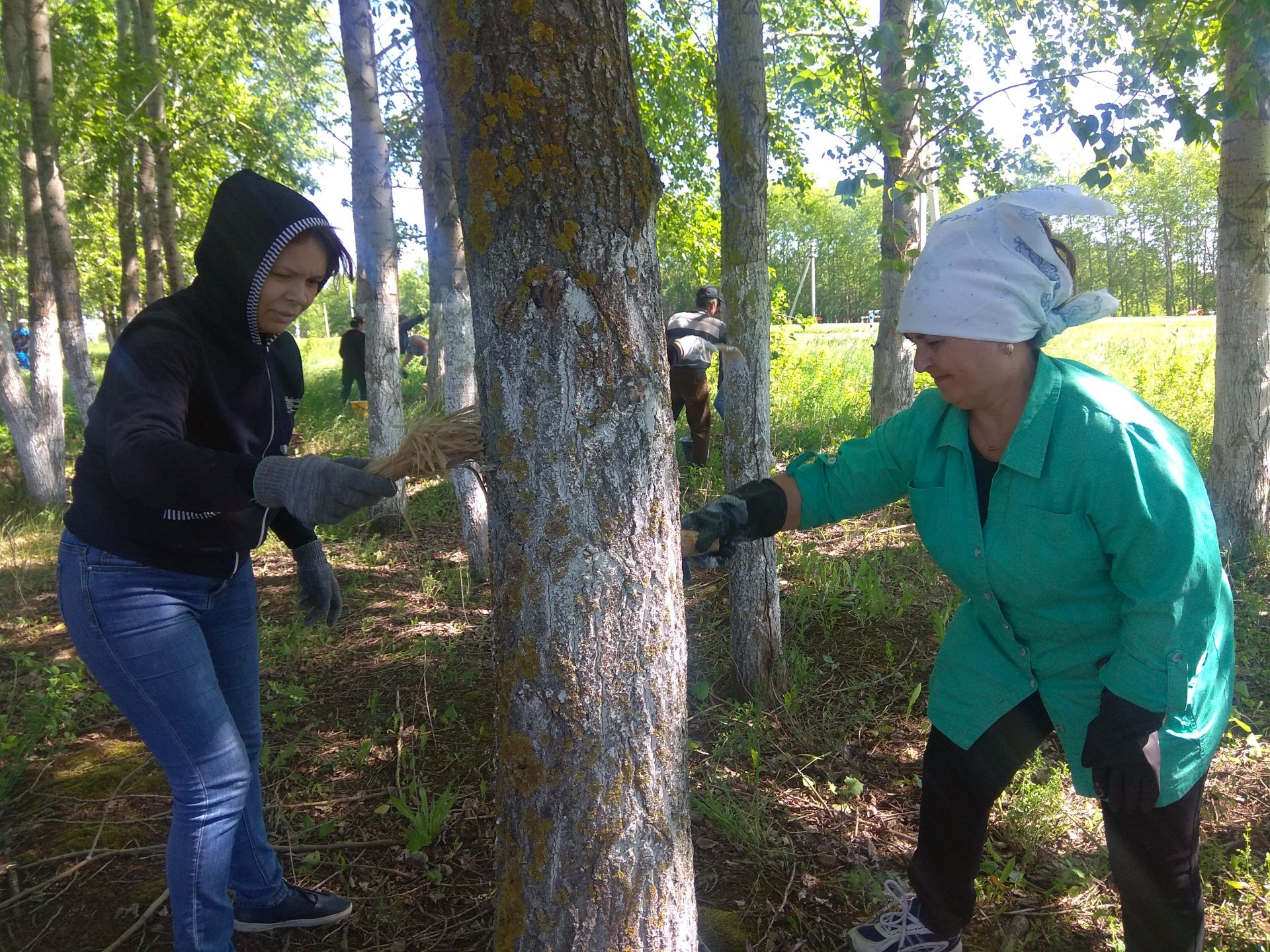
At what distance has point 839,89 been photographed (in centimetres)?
592

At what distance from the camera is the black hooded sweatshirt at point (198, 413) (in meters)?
1.57

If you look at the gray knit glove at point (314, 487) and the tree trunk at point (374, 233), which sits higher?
the tree trunk at point (374, 233)

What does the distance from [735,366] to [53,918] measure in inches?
117

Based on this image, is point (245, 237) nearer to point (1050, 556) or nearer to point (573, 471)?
point (573, 471)

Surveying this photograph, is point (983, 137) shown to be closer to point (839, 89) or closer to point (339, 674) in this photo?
point (839, 89)

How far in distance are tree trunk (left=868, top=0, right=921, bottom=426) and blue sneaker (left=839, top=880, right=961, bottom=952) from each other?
223cm

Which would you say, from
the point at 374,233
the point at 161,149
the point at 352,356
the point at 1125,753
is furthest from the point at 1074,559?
the point at 352,356

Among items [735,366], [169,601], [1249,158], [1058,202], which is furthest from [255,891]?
[1249,158]

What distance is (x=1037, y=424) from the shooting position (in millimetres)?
1679

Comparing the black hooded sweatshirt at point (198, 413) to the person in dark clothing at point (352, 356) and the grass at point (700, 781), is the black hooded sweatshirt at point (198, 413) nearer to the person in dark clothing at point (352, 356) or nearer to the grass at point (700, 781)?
the grass at point (700, 781)

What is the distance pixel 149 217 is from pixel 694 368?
822 cm

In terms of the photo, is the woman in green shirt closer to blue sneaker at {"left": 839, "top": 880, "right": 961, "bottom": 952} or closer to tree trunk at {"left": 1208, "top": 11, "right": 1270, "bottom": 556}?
blue sneaker at {"left": 839, "top": 880, "right": 961, "bottom": 952}

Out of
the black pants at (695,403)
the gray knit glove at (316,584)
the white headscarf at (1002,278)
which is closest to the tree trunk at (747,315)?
the white headscarf at (1002,278)

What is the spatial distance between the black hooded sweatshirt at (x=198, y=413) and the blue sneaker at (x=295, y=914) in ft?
3.39
